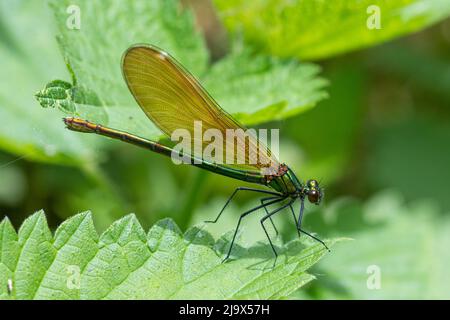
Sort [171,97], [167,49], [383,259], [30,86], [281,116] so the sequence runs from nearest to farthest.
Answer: [171,97], [281,116], [167,49], [383,259], [30,86]

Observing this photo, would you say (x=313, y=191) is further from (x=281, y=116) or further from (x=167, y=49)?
(x=167, y=49)

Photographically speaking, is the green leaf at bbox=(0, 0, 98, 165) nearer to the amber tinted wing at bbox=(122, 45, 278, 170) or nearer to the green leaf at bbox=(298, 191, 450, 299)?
the amber tinted wing at bbox=(122, 45, 278, 170)

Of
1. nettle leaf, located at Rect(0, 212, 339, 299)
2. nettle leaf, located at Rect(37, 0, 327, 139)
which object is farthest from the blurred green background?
nettle leaf, located at Rect(0, 212, 339, 299)

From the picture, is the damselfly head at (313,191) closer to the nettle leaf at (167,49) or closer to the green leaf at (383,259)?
the nettle leaf at (167,49)

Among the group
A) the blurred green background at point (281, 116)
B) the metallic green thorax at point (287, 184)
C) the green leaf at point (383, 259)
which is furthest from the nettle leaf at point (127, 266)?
the green leaf at point (383, 259)

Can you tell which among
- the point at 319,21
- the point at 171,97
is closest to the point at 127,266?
the point at 171,97

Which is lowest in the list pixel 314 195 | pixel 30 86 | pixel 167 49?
pixel 314 195
